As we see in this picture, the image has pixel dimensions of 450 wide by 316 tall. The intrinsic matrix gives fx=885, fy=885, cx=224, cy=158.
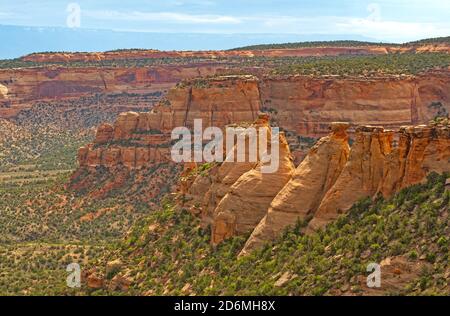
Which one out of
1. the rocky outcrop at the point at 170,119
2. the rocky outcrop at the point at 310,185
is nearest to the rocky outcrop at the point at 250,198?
the rocky outcrop at the point at 310,185

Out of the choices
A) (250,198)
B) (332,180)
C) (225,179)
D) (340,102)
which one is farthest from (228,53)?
(332,180)

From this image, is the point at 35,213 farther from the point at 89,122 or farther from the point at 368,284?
the point at 89,122

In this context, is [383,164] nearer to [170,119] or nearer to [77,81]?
[170,119]

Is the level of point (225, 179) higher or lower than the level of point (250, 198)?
higher

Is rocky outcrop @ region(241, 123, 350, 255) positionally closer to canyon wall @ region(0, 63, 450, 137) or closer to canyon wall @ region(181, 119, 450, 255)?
canyon wall @ region(181, 119, 450, 255)

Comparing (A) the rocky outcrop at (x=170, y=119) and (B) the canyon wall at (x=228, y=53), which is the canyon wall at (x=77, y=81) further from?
(A) the rocky outcrop at (x=170, y=119)

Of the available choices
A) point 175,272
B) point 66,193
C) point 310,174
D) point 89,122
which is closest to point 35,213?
point 66,193
